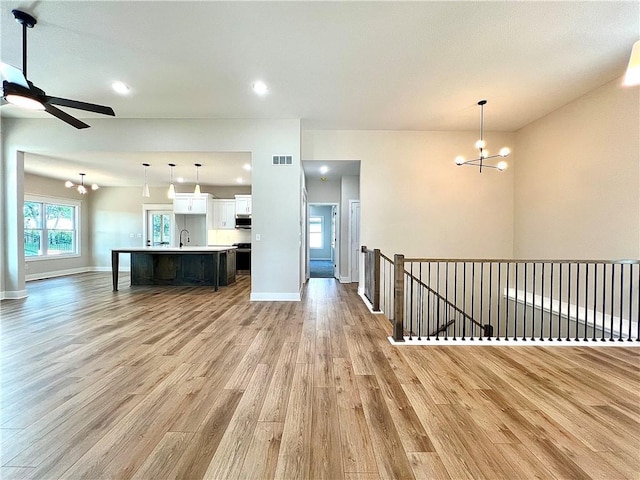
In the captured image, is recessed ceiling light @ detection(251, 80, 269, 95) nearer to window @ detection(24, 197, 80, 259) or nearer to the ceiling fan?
the ceiling fan

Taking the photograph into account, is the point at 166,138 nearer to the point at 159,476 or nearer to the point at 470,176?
the point at 159,476

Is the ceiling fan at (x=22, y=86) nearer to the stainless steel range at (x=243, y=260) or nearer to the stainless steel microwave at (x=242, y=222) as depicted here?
the stainless steel microwave at (x=242, y=222)

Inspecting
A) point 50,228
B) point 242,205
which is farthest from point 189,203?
point 50,228

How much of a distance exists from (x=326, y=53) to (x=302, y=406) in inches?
140

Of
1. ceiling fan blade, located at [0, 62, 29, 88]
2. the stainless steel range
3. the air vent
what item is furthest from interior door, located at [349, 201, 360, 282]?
ceiling fan blade, located at [0, 62, 29, 88]

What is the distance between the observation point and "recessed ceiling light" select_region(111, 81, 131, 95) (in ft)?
13.1

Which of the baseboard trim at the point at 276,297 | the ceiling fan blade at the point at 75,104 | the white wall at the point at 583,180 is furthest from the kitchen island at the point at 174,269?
the white wall at the point at 583,180

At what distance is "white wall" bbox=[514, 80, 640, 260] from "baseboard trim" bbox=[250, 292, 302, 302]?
4569 millimetres

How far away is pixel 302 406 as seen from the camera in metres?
2.01

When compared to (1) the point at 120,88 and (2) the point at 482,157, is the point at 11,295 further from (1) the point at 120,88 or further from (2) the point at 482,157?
(2) the point at 482,157

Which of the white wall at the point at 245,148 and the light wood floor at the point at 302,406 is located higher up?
the white wall at the point at 245,148

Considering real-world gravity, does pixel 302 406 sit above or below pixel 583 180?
below

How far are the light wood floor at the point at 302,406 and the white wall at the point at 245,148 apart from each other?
1.76 m

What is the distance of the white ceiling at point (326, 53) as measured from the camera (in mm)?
2701
